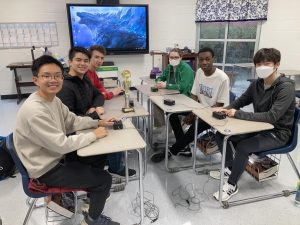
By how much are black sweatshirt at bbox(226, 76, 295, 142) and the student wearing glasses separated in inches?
49.4

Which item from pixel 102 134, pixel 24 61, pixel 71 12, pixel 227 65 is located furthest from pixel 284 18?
pixel 24 61

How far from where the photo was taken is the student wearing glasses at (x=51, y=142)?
1395 millimetres

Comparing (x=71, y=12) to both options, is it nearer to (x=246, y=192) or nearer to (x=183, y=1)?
(x=183, y=1)

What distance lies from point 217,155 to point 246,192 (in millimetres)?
747

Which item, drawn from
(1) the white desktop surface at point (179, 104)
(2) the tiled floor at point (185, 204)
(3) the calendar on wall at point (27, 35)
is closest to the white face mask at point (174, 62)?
(1) the white desktop surface at point (179, 104)

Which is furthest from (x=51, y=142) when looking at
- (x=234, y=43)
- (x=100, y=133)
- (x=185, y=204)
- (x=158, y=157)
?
(x=234, y=43)

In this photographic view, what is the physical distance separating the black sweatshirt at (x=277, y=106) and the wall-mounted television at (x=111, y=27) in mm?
3716

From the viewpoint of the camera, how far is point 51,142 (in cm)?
141

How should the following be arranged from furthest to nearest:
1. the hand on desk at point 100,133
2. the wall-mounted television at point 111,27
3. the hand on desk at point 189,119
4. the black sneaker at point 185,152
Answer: the wall-mounted television at point 111,27, the black sneaker at point 185,152, the hand on desk at point 189,119, the hand on desk at point 100,133

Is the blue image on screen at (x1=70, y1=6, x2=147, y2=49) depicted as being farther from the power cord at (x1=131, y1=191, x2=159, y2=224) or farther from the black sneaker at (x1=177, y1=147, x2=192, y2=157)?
the power cord at (x1=131, y1=191, x2=159, y2=224)

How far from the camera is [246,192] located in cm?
224

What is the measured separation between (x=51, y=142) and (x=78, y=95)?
0.78 meters

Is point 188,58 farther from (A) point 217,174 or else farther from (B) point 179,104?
(A) point 217,174

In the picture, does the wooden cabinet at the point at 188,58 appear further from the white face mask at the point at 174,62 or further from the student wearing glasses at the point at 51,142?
the student wearing glasses at the point at 51,142
